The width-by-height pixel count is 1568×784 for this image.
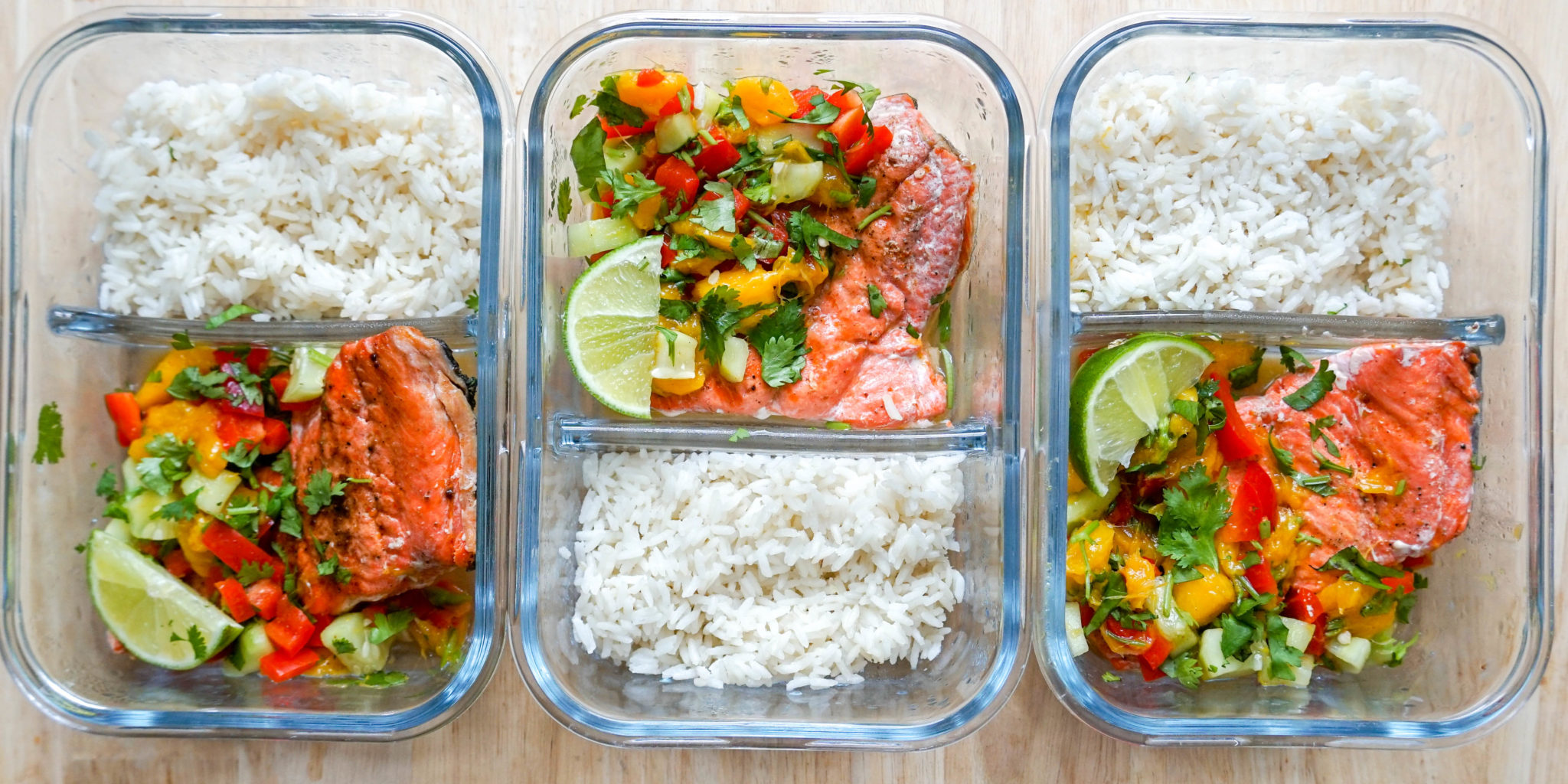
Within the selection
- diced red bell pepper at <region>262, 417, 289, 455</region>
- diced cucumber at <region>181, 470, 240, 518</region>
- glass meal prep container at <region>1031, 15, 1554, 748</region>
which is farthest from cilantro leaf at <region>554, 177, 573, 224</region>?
glass meal prep container at <region>1031, 15, 1554, 748</region>

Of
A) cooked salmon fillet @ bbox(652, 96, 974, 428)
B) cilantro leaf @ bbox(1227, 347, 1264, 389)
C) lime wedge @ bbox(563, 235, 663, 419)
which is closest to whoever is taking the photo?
lime wedge @ bbox(563, 235, 663, 419)

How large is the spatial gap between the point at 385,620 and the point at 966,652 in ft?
4.73

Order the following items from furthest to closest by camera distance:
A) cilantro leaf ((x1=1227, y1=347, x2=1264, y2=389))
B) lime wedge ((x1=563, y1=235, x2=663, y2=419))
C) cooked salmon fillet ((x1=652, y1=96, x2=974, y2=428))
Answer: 1. cilantro leaf ((x1=1227, y1=347, x2=1264, y2=389))
2. cooked salmon fillet ((x1=652, y1=96, x2=974, y2=428))
3. lime wedge ((x1=563, y1=235, x2=663, y2=419))

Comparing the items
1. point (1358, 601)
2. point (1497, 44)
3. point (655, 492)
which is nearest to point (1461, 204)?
point (1497, 44)

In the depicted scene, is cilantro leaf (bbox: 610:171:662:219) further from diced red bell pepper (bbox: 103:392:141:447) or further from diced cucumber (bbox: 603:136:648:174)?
diced red bell pepper (bbox: 103:392:141:447)

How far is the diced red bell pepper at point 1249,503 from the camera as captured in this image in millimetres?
2393

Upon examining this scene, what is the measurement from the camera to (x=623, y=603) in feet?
7.73

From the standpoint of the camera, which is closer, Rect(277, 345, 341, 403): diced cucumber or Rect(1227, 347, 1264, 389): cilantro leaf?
Rect(277, 345, 341, 403): diced cucumber

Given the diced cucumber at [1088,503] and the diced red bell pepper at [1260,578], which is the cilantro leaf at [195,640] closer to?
the diced cucumber at [1088,503]

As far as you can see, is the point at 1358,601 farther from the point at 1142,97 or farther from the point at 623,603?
the point at 623,603

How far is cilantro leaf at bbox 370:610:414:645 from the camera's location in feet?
7.84

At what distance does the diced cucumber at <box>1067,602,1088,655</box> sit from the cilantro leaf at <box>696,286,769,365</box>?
1.05 meters

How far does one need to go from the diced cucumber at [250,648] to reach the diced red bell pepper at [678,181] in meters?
1.44

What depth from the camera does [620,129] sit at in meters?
2.34
